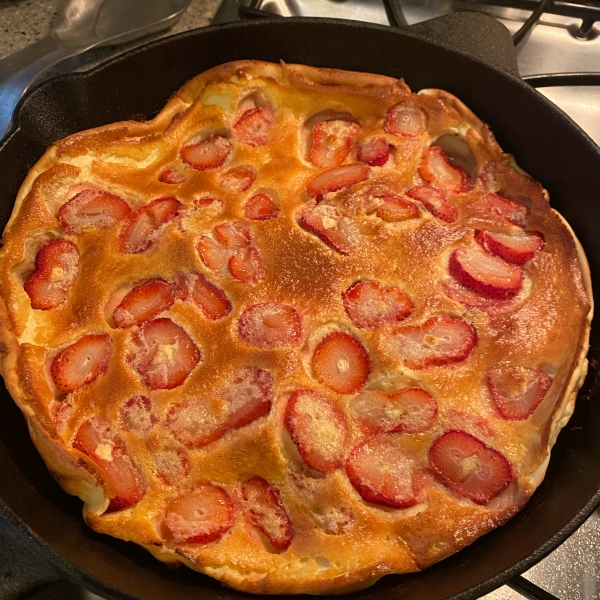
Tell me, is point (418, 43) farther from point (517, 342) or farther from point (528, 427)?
point (528, 427)

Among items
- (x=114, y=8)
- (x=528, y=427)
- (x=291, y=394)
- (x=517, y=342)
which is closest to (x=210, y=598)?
(x=291, y=394)

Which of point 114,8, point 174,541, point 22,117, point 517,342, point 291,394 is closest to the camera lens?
point 174,541

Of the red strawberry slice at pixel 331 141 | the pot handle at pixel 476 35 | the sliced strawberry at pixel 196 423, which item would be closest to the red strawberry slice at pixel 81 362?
the sliced strawberry at pixel 196 423

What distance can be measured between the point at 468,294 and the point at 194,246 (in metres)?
0.80

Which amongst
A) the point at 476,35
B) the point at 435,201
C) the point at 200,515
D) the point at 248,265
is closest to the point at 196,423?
the point at 200,515

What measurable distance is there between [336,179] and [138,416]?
35.8 inches

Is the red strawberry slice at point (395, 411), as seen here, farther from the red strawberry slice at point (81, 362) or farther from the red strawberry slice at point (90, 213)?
the red strawberry slice at point (90, 213)

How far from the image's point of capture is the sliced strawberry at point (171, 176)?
1845mm

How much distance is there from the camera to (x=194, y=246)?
66.3 inches

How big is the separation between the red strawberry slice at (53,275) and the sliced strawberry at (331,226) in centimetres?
69

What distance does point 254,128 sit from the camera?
1.93 m

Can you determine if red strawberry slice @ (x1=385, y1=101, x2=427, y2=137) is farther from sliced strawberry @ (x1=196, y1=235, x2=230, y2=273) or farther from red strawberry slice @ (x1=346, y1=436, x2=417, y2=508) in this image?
red strawberry slice @ (x1=346, y1=436, x2=417, y2=508)

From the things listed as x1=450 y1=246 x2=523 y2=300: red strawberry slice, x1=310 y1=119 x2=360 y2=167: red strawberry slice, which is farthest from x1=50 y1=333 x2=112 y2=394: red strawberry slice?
x1=450 y1=246 x2=523 y2=300: red strawberry slice

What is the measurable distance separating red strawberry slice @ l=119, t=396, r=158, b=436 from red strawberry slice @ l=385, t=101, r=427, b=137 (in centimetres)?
115
